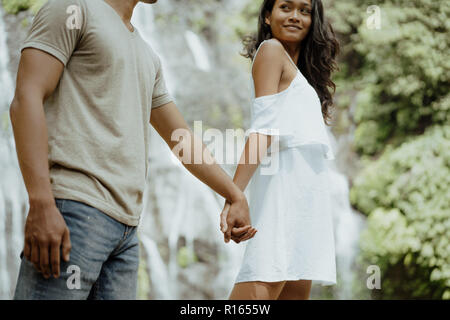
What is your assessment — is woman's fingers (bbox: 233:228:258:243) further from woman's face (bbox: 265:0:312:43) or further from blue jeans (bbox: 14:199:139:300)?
woman's face (bbox: 265:0:312:43)

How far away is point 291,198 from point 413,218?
140 inches

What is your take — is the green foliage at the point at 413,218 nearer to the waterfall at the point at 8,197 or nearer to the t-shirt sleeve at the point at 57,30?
the waterfall at the point at 8,197

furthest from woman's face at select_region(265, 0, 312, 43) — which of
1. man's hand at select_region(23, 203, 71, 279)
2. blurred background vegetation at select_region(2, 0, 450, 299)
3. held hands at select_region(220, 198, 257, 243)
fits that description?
blurred background vegetation at select_region(2, 0, 450, 299)

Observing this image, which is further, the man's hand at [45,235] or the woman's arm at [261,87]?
the woman's arm at [261,87]

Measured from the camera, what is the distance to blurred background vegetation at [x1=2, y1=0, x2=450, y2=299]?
186 inches

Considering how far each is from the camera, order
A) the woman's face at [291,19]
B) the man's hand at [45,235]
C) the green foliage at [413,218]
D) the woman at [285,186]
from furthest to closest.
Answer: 1. the green foliage at [413,218]
2. the woman's face at [291,19]
3. the woman at [285,186]
4. the man's hand at [45,235]

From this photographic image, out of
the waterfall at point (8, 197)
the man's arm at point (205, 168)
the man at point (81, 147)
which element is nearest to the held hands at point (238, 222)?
the man's arm at point (205, 168)

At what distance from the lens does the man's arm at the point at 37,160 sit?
1.01 metres

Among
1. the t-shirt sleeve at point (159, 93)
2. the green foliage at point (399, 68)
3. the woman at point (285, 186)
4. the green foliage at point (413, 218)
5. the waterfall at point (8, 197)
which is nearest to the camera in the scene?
the t-shirt sleeve at point (159, 93)

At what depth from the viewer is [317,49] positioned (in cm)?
175

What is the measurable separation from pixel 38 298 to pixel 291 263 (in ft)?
2.47

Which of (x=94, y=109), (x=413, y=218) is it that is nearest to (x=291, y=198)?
(x=94, y=109)

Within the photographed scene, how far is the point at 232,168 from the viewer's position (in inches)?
211

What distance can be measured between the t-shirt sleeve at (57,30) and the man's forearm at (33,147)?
0.12 meters
